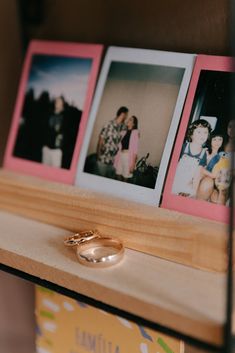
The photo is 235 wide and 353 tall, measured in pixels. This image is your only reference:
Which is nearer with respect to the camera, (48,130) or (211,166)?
(211,166)

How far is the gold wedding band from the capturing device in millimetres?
587


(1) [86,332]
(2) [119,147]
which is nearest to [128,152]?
(2) [119,147]

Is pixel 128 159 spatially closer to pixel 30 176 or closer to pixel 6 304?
pixel 30 176

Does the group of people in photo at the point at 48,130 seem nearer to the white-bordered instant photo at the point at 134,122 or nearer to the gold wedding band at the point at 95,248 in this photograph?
the white-bordered instant photo at the point at 134,122

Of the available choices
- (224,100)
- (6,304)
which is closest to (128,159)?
(224,100)

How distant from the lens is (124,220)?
0.63 metres

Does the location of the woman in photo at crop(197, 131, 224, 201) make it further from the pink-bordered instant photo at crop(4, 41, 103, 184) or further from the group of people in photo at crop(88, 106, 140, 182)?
the pink-bordered instant photo at crop(4, 41, 103, 184)

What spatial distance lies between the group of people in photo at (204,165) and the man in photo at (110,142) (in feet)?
0.33

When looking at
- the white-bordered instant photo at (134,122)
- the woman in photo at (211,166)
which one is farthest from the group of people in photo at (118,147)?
the woman in photo at (211,166)

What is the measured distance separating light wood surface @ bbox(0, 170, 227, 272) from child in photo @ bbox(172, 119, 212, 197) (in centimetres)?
4

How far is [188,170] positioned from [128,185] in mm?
88

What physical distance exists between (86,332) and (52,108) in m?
0.35

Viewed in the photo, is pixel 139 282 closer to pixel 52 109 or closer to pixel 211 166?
pixel 211 166

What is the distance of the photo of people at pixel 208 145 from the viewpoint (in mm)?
606
